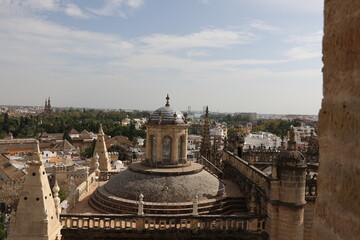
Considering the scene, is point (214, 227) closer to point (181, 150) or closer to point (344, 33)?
point (181, 150)

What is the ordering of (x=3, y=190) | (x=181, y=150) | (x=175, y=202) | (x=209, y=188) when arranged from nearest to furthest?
(x=175, y=202) < (x=209, y=188) < (x=181, y=150) < (x=3, y=190)

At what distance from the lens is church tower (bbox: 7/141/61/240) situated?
32.5ft

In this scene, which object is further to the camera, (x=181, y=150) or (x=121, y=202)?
(x=181, y=150)

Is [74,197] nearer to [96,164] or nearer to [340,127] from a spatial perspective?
[96,164]

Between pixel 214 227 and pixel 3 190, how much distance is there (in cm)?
4036

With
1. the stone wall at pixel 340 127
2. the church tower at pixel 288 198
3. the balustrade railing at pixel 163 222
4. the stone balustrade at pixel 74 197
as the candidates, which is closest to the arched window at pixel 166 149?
the balustrade railing at pixel 163 222

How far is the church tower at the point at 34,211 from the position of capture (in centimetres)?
991

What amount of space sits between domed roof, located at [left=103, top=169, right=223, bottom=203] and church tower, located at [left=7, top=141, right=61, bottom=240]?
3.70 meters

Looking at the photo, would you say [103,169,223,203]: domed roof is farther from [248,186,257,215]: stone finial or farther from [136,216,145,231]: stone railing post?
[248,186,257,215]: stone finial

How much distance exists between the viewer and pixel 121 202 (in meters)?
13.0

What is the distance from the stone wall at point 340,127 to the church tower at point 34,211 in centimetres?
933

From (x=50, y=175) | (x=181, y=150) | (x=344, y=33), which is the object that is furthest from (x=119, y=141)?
(x=344, y=33)

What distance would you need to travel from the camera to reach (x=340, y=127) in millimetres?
2494

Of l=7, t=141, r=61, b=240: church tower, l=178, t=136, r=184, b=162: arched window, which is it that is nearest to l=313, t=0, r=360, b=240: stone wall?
l=7, t=141, r=61, b=240: church tower
